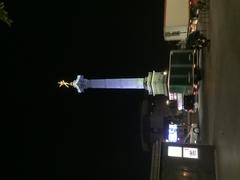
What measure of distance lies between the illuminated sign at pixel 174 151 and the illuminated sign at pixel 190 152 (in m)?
0.18

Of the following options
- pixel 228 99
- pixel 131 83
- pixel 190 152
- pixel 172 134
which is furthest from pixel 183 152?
pixel 131 83

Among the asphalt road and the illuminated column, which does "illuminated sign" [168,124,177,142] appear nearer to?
the illuminated column

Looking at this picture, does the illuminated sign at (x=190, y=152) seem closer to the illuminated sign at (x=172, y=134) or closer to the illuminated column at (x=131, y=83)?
the illuminated sign at (x=172, y=134)

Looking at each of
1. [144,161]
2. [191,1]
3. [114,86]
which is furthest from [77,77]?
[191,1]

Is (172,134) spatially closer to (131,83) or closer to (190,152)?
(131,83)

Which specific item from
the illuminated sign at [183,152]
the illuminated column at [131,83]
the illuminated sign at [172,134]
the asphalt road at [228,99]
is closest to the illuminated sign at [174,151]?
the illuminated sign at [183,152]

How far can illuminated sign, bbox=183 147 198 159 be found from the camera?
1282cm

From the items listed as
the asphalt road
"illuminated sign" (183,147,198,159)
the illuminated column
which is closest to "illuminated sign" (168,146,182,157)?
"illuminated sign" (183,147,198,159)

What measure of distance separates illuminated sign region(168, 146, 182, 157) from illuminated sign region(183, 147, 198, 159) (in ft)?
0.58

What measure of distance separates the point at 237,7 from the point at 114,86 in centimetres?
3988

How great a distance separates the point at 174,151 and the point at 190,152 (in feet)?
1.98

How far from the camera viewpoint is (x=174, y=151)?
1329 cm

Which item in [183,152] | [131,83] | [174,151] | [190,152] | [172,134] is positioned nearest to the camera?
[190,152]

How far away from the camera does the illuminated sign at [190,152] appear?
12822mm
